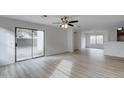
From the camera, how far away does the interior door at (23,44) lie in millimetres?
6078

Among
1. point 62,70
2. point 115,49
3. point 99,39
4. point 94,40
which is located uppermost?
point 99,39

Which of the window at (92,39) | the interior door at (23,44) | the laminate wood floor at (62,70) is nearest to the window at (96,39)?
the window at (92,39)

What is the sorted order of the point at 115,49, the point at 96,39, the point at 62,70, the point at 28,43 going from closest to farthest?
the point at 62,70 → the point at 28,43 → the point at 115,49 → the point at 96,39

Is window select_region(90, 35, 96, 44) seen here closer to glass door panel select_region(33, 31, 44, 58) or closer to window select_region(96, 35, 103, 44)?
window select_region(96, 35, 103, 44)

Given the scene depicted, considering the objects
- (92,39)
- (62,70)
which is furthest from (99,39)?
(62,70)

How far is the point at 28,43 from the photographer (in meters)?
6.75

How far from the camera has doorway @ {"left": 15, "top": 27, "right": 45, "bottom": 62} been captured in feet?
19.9

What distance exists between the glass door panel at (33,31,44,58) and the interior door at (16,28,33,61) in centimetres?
33

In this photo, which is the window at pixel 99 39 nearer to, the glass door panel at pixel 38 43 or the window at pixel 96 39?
the window at pixel 96 39

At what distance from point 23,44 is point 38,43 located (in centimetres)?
123

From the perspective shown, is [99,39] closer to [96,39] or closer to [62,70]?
[96,39]

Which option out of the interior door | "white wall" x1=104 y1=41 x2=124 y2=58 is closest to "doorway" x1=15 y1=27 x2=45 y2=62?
the interior door
